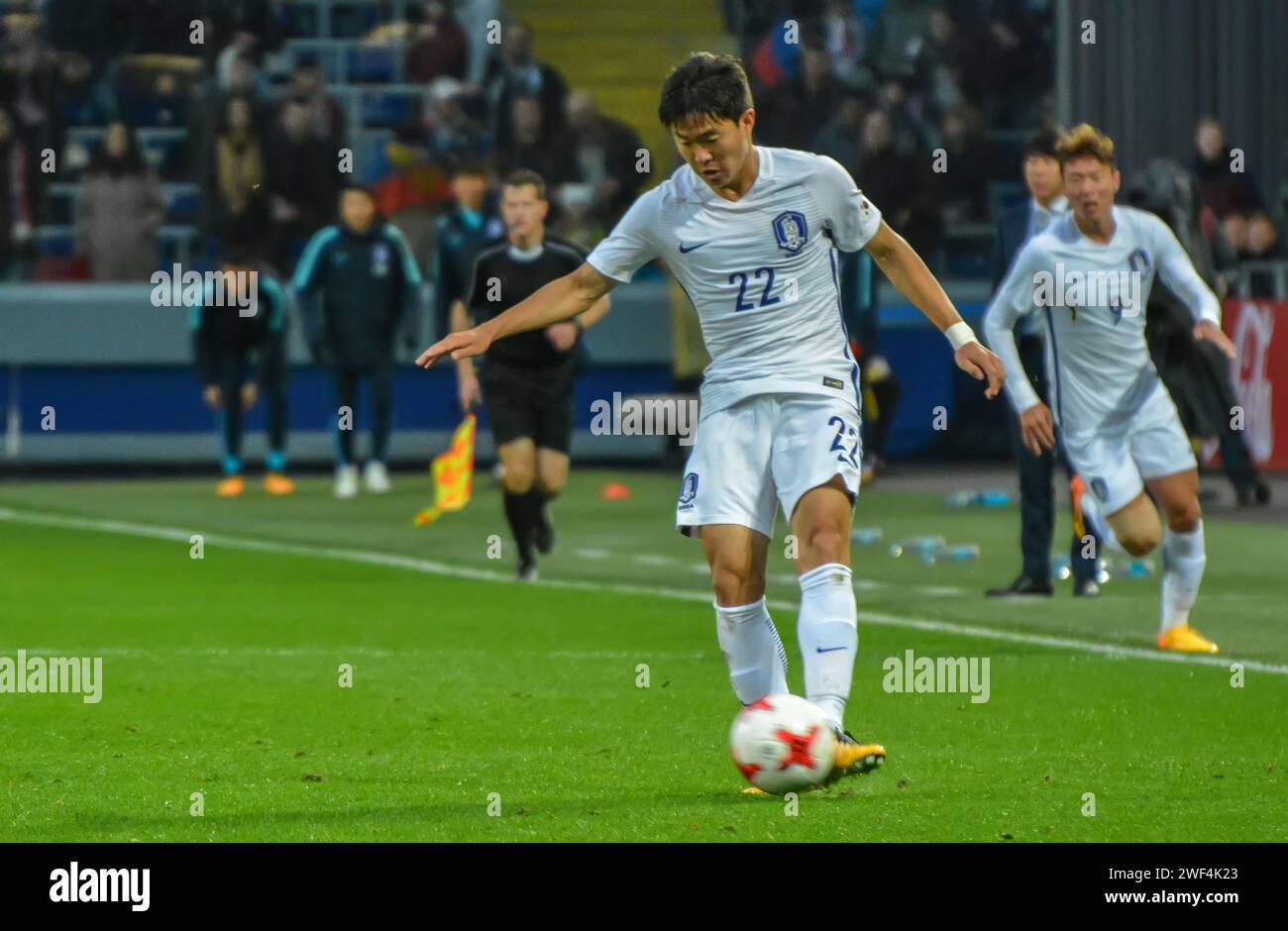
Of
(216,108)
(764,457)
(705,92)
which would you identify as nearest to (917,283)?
(764,457)

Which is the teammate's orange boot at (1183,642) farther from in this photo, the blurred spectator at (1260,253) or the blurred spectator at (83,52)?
the blurred spectator at (83,52)

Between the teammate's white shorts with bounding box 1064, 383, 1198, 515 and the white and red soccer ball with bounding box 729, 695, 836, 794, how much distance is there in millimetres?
4060

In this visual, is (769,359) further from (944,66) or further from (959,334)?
(944,66)

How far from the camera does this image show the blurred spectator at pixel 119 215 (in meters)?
22.9

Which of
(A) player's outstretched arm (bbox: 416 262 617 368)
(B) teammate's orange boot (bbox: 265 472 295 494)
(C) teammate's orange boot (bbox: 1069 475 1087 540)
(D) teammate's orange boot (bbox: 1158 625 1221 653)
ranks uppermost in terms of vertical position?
(A) player's outstretched arm (bbox: 416 262 617 368)

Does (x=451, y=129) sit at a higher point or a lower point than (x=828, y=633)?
higher

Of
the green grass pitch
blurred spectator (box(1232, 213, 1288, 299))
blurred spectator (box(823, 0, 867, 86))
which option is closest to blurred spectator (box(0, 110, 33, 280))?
the green grass pitch

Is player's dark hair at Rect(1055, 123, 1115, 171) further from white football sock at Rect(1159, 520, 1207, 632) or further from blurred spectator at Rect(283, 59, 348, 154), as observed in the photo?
blurred spectator at Rect(283, 59, 348, 154)

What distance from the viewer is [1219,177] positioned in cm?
2172

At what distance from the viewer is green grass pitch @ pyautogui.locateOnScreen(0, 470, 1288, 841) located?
6.88 metres

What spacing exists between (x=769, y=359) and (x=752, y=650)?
0.83 metres

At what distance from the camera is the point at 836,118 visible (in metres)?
23.5
